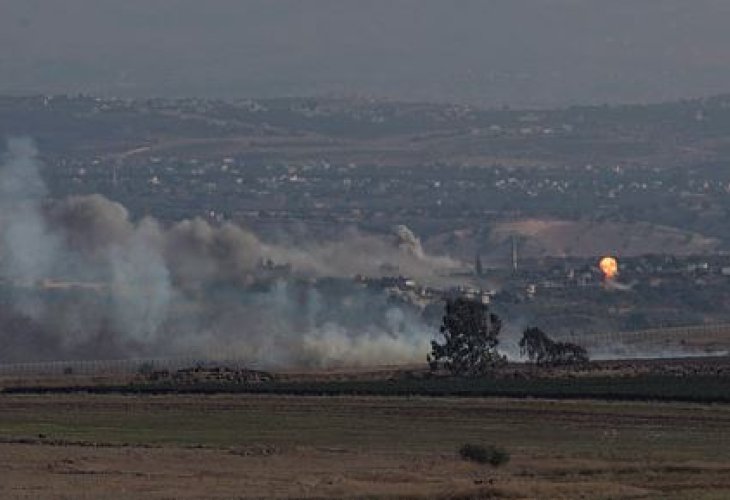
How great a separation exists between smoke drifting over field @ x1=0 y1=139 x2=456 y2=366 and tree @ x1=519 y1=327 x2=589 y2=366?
376 inches

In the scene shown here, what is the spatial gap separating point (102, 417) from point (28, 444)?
41.5ft

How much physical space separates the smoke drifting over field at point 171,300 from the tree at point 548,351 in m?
9.56

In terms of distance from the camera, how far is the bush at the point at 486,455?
69500 mm

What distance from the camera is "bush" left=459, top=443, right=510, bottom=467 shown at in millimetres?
69500

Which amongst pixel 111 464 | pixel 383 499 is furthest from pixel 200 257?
pixel 383 499

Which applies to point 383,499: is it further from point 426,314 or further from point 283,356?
point 426,314

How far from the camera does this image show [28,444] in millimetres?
78688

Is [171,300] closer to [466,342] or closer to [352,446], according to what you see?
[466,342]

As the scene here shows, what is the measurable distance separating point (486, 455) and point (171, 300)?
92.9 meters

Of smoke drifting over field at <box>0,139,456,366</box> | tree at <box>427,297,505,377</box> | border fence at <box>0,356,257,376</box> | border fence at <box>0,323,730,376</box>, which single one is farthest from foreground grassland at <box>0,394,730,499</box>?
smoke drifting over field at <box>0,139,456,366</box>

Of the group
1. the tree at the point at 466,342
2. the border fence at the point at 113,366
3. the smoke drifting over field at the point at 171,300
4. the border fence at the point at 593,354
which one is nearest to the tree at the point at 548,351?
the tree at the point at 466,342

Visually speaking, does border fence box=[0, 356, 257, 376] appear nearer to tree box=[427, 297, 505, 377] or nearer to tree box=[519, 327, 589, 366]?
tree box=[427, 297, 505, 377]

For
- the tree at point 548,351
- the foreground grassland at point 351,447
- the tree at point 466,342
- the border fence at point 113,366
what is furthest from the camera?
the border fence at point 113,366

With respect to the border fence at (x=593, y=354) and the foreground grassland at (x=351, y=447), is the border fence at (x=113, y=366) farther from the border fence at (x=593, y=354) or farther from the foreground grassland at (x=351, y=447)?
the foreground grassland at (x=351, y=447)
